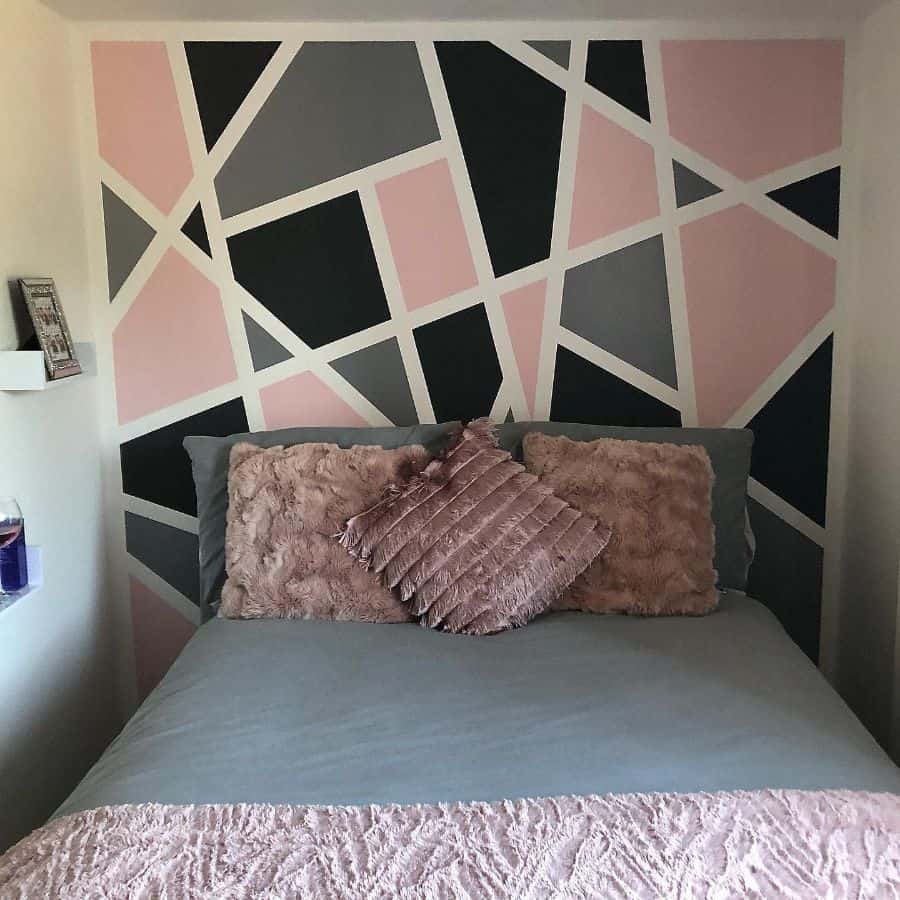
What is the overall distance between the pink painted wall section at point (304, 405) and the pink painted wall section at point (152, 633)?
0.64 metres

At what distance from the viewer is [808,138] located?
2646 millimetres

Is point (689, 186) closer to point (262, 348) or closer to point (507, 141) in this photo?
point (507, 141)

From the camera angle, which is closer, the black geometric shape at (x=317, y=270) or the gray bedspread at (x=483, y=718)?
the gray bedspread at (x=483, y=718)

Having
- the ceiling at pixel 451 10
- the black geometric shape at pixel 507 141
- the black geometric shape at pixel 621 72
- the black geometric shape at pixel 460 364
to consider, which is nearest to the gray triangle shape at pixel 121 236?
→ the ceiling at pixel 451 10

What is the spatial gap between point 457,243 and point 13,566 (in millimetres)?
1462

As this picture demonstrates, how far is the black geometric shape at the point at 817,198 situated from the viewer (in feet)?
8.73

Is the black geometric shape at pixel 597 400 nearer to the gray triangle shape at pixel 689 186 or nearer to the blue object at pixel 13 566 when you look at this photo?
the gray triangle shape at pixel 689 186

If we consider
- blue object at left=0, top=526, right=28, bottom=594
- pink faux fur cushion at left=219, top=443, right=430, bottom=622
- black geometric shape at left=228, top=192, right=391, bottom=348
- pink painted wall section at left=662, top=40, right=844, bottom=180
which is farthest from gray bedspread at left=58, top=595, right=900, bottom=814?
pink painted wall section at left=662, top=40, right=844, bottom=180

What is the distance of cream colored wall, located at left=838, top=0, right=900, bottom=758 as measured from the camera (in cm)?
243

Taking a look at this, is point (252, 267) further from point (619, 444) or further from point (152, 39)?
point (619, 444)

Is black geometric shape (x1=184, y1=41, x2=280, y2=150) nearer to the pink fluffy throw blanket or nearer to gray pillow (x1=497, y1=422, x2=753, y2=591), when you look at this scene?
gray pillow (x1=497, y1=422, x2=753, y2=591)

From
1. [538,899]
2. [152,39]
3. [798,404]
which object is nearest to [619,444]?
[798,404]

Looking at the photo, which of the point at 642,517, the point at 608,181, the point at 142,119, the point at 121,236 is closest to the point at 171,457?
the point at 121,236

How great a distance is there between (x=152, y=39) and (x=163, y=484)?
125 cm
